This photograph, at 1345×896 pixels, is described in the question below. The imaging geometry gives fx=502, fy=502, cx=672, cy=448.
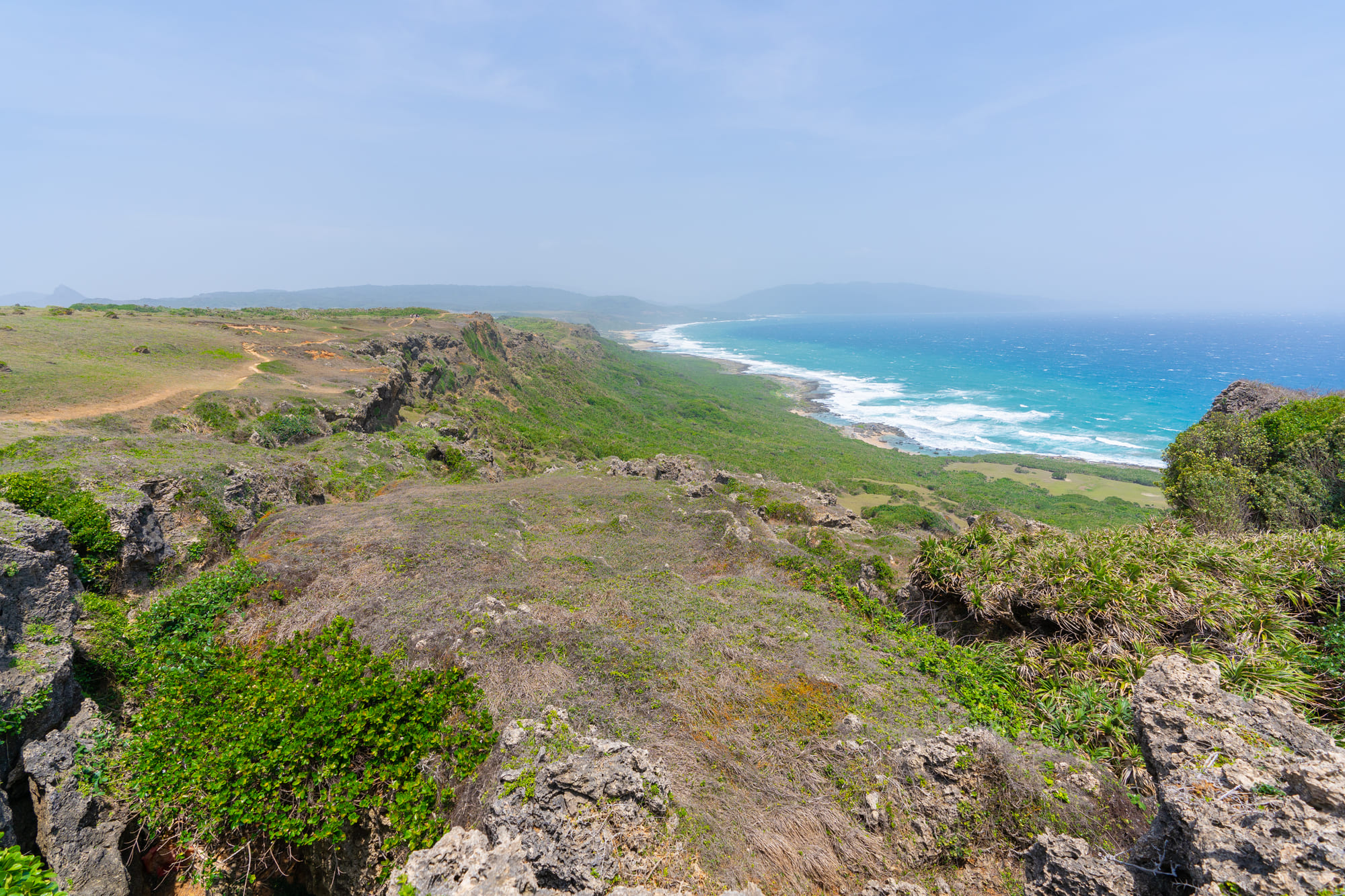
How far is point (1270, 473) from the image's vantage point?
777 inches

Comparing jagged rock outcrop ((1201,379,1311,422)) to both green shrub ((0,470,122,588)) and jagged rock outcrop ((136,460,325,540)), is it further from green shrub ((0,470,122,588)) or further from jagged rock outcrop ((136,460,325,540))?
green shrub ((0,470,122,588))

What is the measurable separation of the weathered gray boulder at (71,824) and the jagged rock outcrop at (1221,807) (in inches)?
506

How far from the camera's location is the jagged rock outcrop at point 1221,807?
4375 millimetres

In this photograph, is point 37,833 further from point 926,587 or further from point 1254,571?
point 1254,571

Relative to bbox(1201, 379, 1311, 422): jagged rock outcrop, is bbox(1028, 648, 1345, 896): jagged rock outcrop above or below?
below

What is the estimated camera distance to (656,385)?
110 meters

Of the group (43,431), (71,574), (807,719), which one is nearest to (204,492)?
(71,574)

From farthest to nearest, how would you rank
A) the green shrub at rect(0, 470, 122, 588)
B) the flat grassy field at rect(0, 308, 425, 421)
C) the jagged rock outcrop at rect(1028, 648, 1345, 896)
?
the flat grassy field at rect(0, 308, 425, 421), the green shrub at rect(0, 470, 122, 588), the jagged rock outcrop at rect(1028, 648, 1345, 896)

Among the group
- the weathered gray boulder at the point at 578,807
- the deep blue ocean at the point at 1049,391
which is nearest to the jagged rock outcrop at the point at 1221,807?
the weathered gray boulder at the point at 578,807

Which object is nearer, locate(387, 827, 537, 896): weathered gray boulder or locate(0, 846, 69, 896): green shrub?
locate(0, 846, 69, 896): green shrub

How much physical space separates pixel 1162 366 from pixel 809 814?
218 m

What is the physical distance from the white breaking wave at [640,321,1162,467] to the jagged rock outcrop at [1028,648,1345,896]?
84.9m

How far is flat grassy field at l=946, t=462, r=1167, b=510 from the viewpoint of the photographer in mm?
58656

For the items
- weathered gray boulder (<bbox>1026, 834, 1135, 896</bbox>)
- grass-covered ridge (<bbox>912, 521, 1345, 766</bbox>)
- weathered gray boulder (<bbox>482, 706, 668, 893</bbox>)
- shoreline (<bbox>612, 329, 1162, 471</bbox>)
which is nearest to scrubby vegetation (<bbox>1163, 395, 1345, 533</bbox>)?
grass-covered ridge (<bbox>912, 521, 1345, 766</bbox>)
